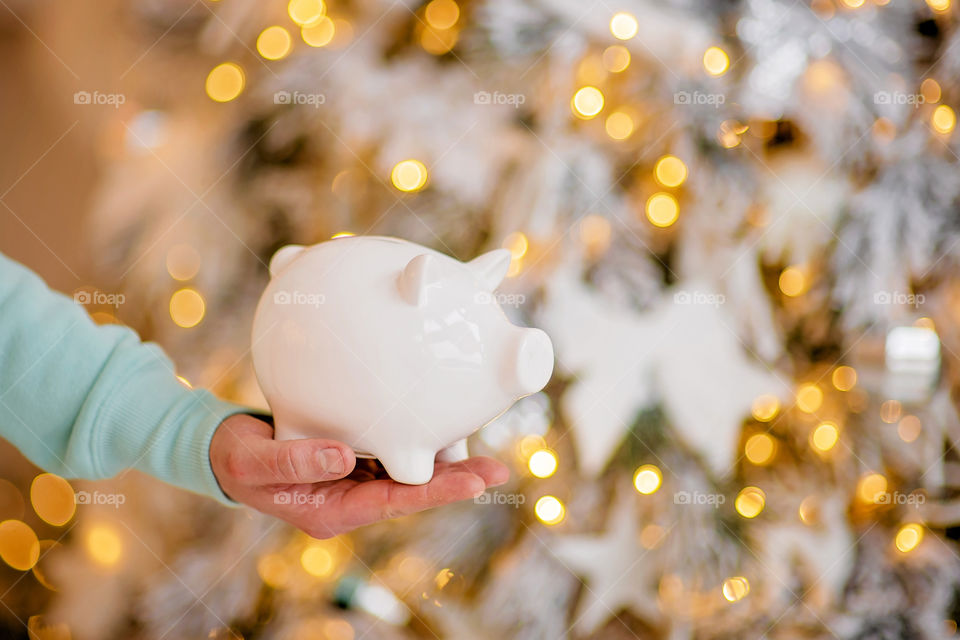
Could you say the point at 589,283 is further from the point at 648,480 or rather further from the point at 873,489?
the point at 873,489

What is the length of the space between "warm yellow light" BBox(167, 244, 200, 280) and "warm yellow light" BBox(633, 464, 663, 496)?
77 cm

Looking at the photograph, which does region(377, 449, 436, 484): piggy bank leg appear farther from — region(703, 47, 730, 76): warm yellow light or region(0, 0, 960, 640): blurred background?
region(703, 47, 730, 76): warm yellow light

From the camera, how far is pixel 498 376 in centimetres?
66

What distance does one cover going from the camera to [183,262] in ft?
3.63

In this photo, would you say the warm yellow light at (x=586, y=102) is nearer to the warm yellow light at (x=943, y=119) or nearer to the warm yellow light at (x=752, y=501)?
the warm yellow light at (x=943, y=119)

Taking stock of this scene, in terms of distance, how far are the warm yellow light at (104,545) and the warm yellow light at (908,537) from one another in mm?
1260

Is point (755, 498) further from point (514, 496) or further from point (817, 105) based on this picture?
point (817, 105)

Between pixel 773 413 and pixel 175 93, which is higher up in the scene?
pixel 175 93

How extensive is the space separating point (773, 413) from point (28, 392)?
3.39 ft

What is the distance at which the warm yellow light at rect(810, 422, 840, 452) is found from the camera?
3.71 feet

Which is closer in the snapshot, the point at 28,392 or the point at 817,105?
the point at 28,392

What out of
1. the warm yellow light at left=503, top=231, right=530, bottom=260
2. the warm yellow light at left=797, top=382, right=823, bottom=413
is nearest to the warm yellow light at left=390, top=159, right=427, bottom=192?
the warm yellow light at left=503, top=231, right=530, bottom=260

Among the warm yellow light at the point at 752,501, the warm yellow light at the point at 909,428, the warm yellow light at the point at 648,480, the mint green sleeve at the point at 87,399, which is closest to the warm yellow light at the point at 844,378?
the warm yellow light at the point at 909,428

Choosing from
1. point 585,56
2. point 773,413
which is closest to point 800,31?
point 585,56
